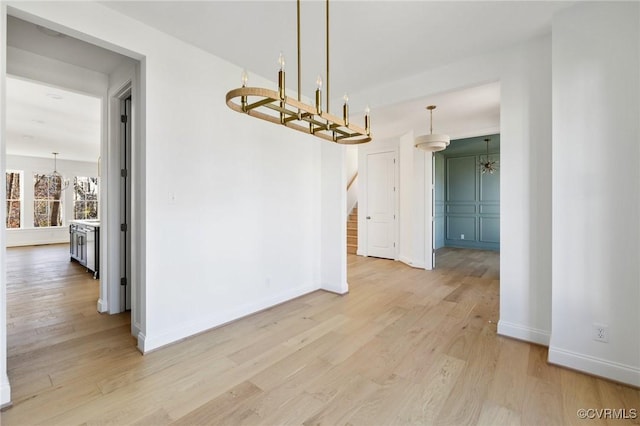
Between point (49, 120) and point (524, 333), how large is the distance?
8013 mm

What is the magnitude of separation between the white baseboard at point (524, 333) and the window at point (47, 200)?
39.8ft

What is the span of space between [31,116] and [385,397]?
7091 mm

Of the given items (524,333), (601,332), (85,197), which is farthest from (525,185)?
(85,197)

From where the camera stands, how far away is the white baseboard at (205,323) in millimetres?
2461

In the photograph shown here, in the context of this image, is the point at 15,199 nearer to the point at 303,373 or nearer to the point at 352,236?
Answer: the point at 352,236

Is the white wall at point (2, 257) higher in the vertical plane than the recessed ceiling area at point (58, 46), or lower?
lower

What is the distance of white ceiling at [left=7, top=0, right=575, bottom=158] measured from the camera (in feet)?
7.27

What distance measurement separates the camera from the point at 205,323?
113 inches

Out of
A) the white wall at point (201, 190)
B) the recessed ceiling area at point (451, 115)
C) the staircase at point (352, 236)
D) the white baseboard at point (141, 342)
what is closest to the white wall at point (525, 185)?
the recessed ceiling area at point (451, 115)

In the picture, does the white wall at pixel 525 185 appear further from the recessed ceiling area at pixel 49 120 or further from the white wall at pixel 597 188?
the recessed ceiling area at pixel 49 120

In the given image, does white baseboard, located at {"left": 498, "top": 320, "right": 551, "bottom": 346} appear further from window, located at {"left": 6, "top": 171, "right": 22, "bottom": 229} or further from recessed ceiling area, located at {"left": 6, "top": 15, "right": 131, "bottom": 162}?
window, located at {"left": 6, "top": 171, "right": 22, "bottom": 229}

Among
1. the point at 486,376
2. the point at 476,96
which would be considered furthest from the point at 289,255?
the point at 476,96

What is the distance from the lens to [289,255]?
12.7 ft

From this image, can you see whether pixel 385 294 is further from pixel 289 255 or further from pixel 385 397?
pixel 385 397
